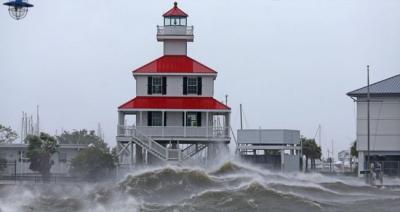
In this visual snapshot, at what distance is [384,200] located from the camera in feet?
163

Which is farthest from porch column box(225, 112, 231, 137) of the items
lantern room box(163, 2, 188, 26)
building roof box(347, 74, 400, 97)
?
building roof box(347, 74, 400, 97)

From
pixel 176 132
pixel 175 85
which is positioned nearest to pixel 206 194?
pixel 176 132

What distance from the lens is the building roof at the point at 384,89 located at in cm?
7481

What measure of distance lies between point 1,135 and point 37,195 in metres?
66.5

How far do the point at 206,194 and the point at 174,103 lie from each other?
55.5ft

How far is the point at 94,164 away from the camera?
229 ft

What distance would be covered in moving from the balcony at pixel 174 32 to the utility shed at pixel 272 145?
27.8 ft

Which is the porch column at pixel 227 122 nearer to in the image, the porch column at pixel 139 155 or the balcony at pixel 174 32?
the porch column at pixel 139 155

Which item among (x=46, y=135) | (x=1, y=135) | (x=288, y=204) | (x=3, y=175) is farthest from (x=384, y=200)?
(x=1, y=135)

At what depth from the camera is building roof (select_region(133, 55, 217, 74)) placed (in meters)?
67.4

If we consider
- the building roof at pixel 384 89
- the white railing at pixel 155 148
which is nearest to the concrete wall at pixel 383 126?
the building roof at pixel 384 89

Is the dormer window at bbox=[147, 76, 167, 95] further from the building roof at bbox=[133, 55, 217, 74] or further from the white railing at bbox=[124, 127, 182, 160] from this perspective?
the white railing at bbox=[124, 127, 182, 160]

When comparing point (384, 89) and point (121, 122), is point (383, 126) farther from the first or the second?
point (121, 122)

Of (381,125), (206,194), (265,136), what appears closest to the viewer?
(206,194)
